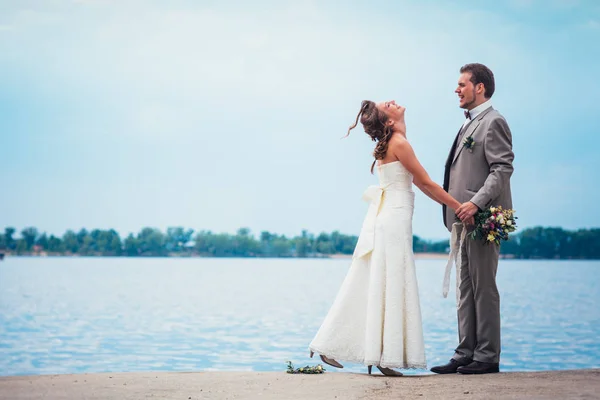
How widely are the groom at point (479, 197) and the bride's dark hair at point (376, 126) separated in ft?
2.21

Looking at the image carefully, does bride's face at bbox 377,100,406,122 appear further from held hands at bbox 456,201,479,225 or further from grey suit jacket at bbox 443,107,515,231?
held hands at bbox 456,201,479,225

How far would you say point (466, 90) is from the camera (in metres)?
6.62

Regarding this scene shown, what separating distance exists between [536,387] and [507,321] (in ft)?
72.3

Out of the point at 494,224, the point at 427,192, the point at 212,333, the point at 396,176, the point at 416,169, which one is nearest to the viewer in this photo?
the point at 494,224

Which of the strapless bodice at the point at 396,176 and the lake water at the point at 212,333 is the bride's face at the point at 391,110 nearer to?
the strapless bodice at the point at 396,176

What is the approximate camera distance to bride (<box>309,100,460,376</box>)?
627 cm

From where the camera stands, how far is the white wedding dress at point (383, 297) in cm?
625

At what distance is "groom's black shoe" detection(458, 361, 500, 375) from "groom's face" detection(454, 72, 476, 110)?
212cm

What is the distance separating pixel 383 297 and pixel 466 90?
1.85m

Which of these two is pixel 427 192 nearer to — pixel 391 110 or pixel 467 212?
pixel 467 212

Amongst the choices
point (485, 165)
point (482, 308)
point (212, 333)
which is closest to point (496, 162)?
point (485, 165)

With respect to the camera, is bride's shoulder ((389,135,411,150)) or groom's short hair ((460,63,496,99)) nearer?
bride's shoulder ((389,135,411,150))

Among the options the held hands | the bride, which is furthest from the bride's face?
the held hands

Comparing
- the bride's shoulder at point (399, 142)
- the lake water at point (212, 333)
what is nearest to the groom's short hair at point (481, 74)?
the bride's shoulder at point (399, 142)
